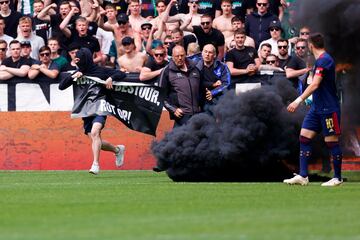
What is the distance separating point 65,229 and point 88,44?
13.5 metres

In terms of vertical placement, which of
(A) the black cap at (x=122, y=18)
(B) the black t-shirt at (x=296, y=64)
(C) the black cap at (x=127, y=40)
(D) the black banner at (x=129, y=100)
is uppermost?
(A) the black cap at (x=122, y=18)

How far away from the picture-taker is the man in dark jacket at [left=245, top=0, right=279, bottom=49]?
78.0 ft

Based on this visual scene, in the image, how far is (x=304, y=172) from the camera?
17.2m

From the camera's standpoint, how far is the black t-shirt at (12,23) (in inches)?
990

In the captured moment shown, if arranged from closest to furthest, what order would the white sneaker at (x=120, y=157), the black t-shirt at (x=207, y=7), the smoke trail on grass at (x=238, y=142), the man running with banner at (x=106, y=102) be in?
1. the smoke trail on grass at (x=238, y=142)
2. the man running with banner at (x=106, y=102)
3. the white sneaker at (x=120, y=157)
4. the black t-shirt at (x=207, y=7)

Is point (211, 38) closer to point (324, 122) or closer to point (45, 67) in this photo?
point (45, 67)

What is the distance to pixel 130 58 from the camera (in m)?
23.4

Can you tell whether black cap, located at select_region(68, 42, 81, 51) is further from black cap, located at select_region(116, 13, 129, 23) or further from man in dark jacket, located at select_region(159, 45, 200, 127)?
man in dark jacket, located at select_region(159, 45, 200, 127)

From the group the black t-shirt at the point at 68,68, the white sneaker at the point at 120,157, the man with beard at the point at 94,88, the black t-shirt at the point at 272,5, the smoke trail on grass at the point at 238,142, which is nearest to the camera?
the smoke trail on grass at the point at 238,142

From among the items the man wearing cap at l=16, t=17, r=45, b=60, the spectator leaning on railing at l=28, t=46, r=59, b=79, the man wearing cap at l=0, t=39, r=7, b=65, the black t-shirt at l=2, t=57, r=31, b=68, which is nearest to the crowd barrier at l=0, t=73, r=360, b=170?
the spectator leaning on railing at l=28, t=46, r=59, b=79

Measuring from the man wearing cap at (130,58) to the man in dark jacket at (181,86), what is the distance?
2917 millimetres

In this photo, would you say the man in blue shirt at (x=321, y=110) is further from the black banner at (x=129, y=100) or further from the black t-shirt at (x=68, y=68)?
the black t-shirt at (x=68, y=68)

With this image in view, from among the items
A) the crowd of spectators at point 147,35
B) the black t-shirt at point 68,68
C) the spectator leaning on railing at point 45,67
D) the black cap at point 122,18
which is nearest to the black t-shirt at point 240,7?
the crowd of spectators at point 147,35

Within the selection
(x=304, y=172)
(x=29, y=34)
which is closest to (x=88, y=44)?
(x=29, y=34)
